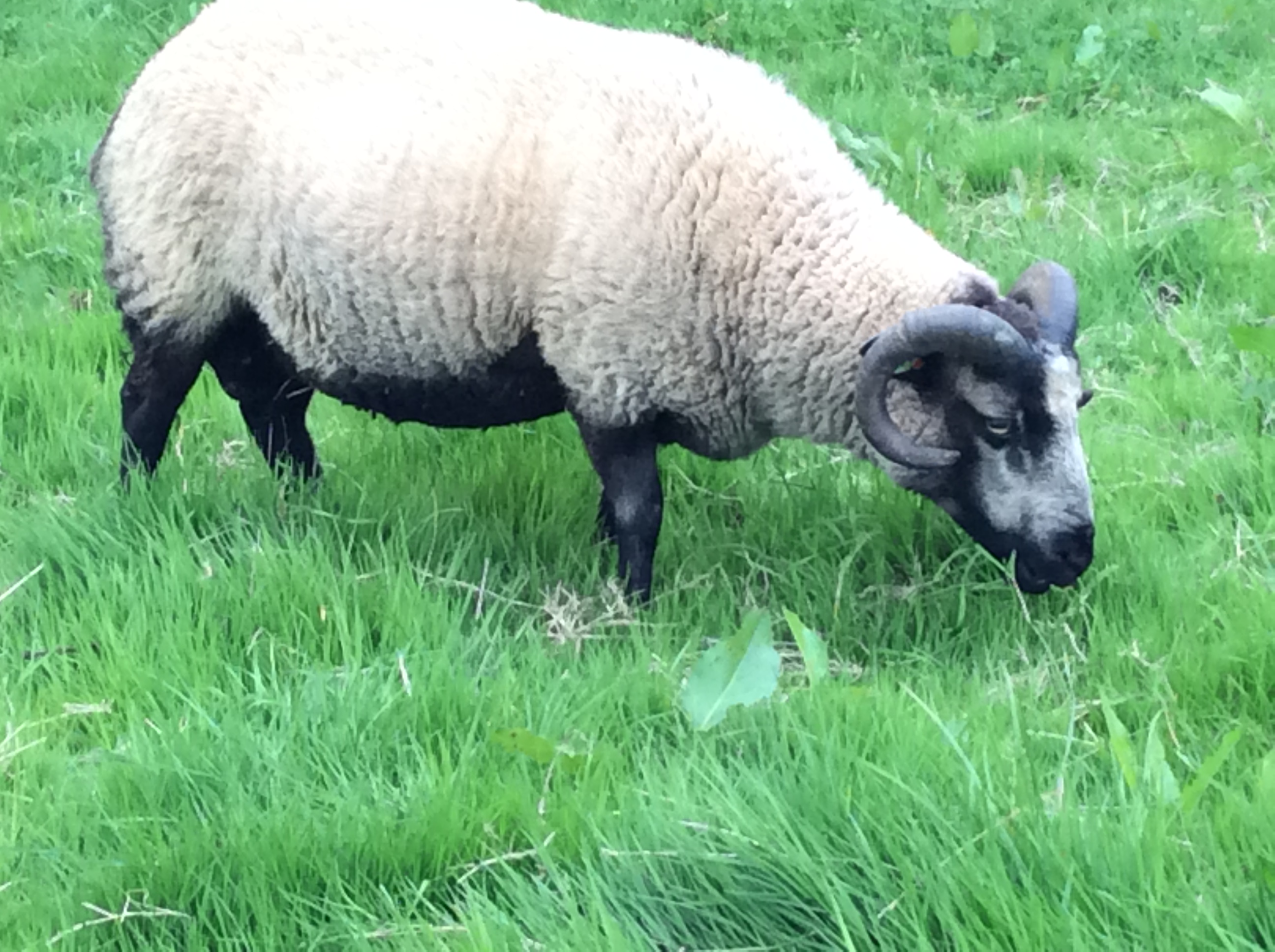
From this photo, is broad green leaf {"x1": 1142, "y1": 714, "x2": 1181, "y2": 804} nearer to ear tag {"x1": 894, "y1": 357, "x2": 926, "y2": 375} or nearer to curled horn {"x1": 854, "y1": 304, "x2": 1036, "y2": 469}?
curled horn {"x1": 854, "y1": 304, "x2": 1036, "y2": 469}

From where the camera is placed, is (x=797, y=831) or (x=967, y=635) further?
(x=967, y=635)

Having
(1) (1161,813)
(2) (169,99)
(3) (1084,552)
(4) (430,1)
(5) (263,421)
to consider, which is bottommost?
(5) (263,421)

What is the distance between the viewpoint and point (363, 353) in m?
3.85

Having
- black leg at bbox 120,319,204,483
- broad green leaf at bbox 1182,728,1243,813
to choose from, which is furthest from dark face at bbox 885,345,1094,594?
black leg at bbox 120,319,204,483

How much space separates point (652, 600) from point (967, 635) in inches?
31.7

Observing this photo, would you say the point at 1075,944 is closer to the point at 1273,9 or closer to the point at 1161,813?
the point at 1161,813

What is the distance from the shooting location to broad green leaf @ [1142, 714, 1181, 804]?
2.18 metres

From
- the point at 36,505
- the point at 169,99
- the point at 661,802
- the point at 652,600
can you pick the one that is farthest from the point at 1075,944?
the point at 169,99

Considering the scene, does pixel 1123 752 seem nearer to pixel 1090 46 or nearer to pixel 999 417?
pixel 999 417

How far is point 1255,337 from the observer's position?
3.48 m

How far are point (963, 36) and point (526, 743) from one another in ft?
21.7

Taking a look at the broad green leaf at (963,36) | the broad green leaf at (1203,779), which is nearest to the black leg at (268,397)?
the broad green leaf at (1203,779)

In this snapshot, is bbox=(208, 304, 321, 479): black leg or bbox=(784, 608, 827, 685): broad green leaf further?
bbox=(208, 304, 321, 479): black leg

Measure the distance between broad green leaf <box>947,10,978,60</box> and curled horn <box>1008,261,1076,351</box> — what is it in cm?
468
